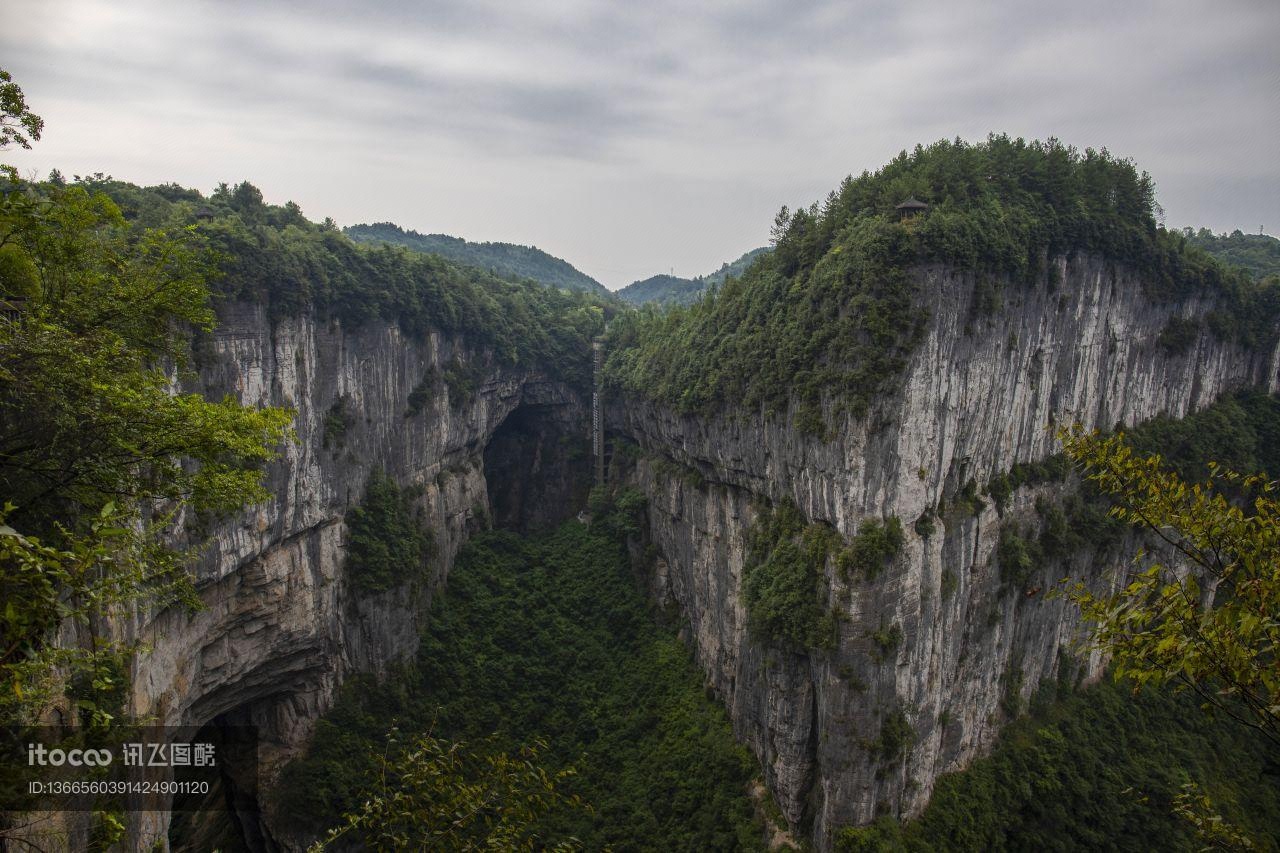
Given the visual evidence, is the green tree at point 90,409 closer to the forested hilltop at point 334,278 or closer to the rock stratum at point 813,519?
the forested hilltop at point 334,278

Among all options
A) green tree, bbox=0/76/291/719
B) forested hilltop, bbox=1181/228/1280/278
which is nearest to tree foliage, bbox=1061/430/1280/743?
green tree, bbox=0/76/291/719

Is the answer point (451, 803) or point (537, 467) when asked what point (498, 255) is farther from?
point (451, 803)

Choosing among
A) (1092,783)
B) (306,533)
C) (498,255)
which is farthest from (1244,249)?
(498,255)

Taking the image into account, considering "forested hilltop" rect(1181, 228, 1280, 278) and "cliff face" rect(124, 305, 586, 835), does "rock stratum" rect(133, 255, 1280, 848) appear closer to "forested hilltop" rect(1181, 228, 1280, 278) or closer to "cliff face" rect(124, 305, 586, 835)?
"cliff face" rect(124, 305, 586, 835)

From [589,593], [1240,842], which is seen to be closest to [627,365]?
[589,593]

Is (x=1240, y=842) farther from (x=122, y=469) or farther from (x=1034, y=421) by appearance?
(x=1034, y=421)
